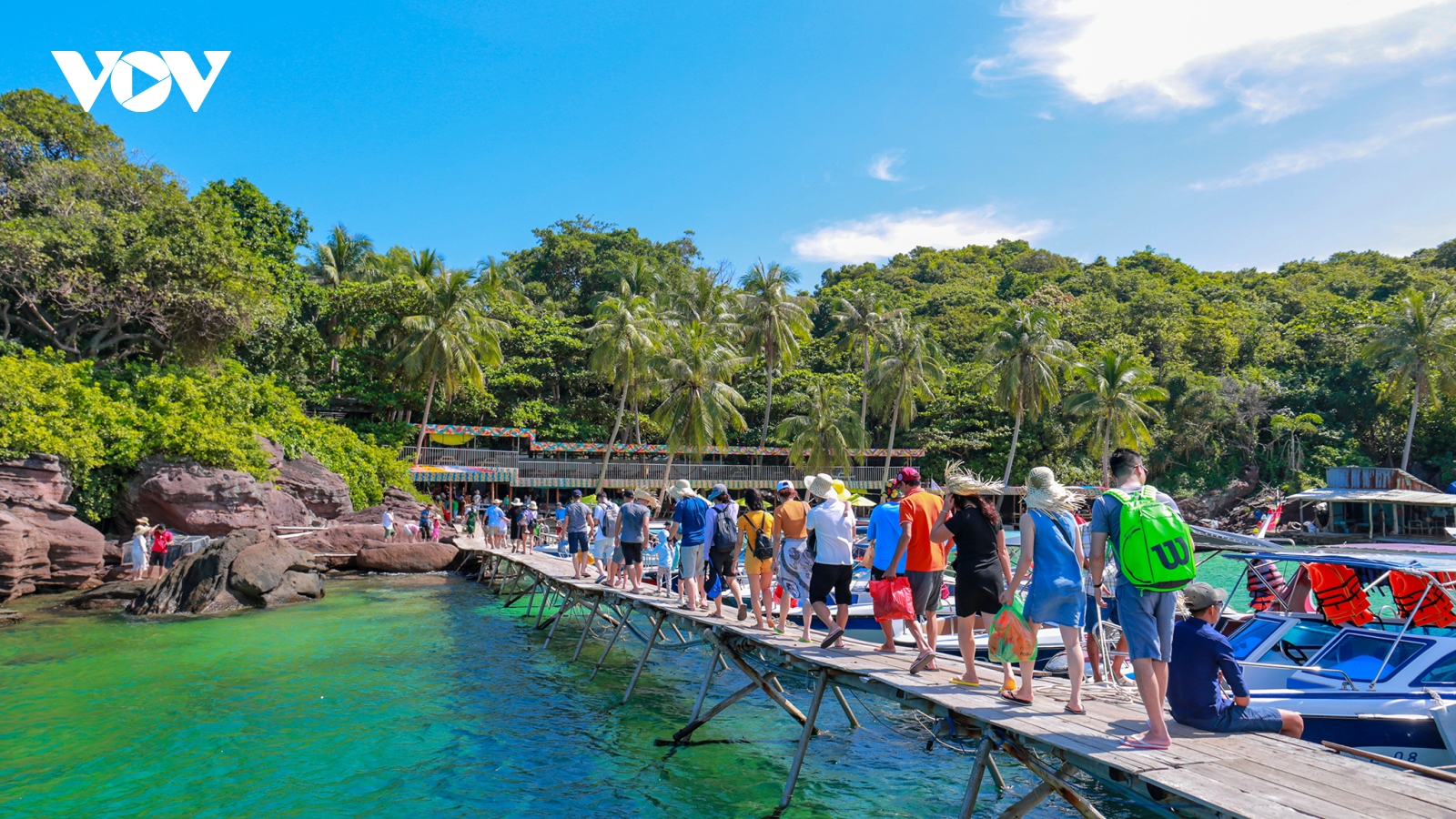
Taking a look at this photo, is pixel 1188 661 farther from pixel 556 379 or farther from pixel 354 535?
pixel 556 379

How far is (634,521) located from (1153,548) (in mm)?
9616

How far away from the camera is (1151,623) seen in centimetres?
512

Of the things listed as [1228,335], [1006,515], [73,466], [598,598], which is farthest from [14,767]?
[1228,335]

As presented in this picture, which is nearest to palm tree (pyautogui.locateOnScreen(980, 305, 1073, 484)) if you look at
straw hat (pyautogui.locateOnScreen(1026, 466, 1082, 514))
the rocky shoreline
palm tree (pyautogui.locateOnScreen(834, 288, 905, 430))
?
palm tree (pyautogui.locateOnScreen(834, 288, 905, 430))

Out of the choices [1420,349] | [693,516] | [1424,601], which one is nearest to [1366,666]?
[1424,601]

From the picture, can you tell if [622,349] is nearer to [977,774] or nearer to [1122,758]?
[977,774]

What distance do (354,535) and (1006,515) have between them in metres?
41.2

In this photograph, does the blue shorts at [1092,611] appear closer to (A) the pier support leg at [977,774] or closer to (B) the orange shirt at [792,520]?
(A) the pier support leg at [977,774]

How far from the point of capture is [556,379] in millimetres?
50312

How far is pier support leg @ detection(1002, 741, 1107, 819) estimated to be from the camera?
5730 millimetres

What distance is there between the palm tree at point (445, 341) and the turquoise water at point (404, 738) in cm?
2324

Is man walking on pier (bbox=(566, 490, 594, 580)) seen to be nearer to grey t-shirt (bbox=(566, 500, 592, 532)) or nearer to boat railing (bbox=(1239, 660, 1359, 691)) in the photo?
grey t-shirt (bbox=(566, 500, 592, 532))

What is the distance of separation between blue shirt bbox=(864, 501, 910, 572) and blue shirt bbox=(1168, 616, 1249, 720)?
3060 mm

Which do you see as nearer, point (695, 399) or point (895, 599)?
point (895, 599)
